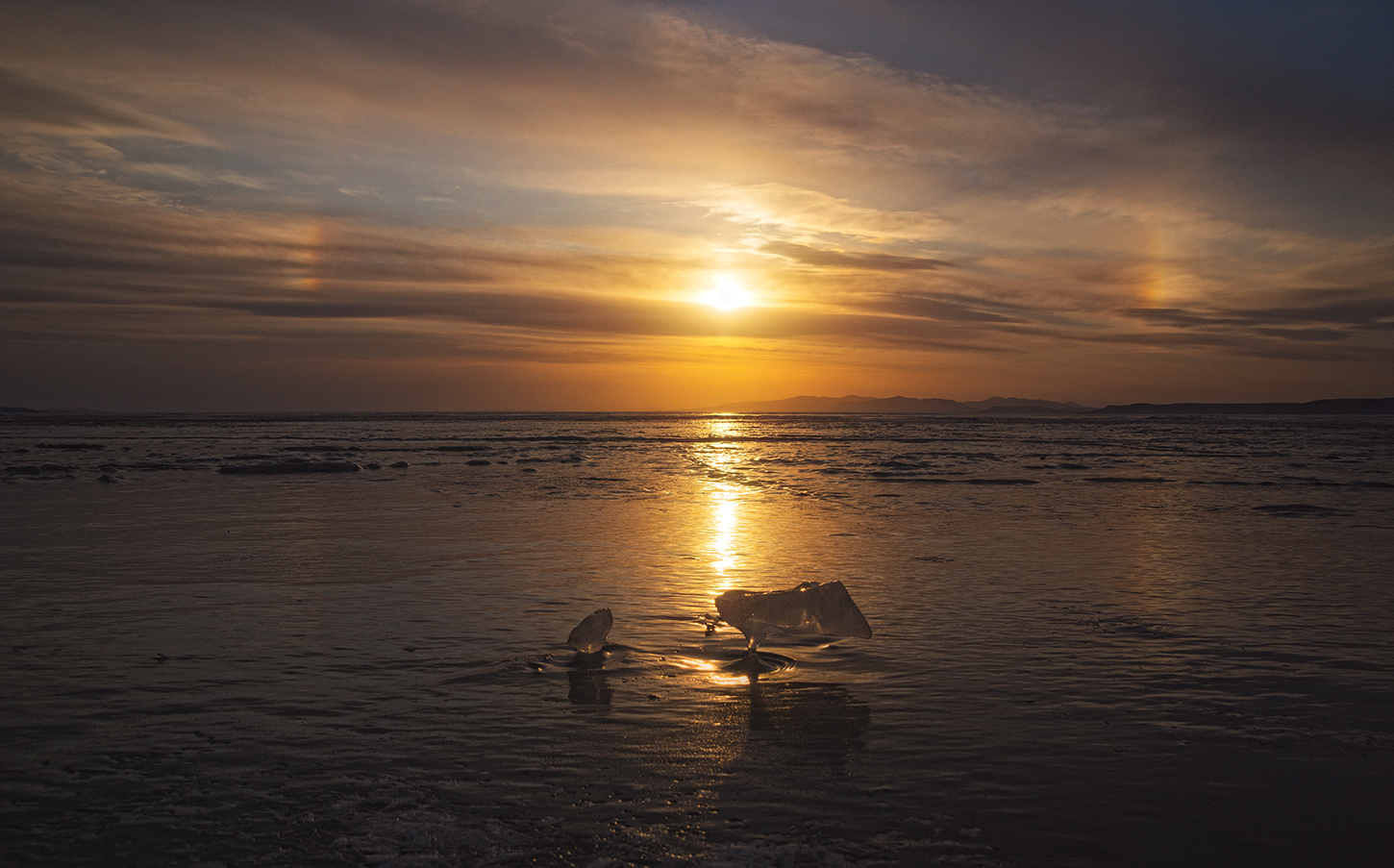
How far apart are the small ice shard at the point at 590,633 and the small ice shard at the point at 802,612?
3.07 ft

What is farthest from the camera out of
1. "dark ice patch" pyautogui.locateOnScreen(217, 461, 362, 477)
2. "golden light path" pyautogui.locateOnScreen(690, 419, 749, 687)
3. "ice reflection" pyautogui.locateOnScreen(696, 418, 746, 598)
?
"dark ice patch" pyautogui.locateOnScreen(217, 461, 362, 477)

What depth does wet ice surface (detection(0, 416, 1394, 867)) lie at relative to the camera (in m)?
3.90

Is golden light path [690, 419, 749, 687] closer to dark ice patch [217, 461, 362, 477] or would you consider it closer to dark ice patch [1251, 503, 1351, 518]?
dark ice patch [1251, 503, 1351, 518]

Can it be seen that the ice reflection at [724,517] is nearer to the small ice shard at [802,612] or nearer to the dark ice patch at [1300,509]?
the small ice shard at [802,612]

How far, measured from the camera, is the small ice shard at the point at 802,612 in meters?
6.90

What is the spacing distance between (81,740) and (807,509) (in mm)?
14141

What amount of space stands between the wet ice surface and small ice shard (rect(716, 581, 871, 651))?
257mm

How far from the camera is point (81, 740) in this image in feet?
16.1

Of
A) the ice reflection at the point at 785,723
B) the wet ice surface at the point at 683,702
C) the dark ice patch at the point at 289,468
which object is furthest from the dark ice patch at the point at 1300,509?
the dark ice patch at the point at 289,468

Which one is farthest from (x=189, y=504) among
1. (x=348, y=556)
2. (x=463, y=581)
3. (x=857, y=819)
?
(x=857, y=819)

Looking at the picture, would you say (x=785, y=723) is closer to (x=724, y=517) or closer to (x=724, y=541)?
(x=724, y=541)

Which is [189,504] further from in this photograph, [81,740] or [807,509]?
[81,740]

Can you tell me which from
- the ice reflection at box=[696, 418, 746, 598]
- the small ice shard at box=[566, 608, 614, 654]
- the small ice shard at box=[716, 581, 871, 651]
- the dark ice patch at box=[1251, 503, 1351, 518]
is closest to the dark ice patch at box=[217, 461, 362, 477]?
Result: the ice reflection at box=[696, 418, 746, 598]

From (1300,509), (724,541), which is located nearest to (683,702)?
(724,541)
